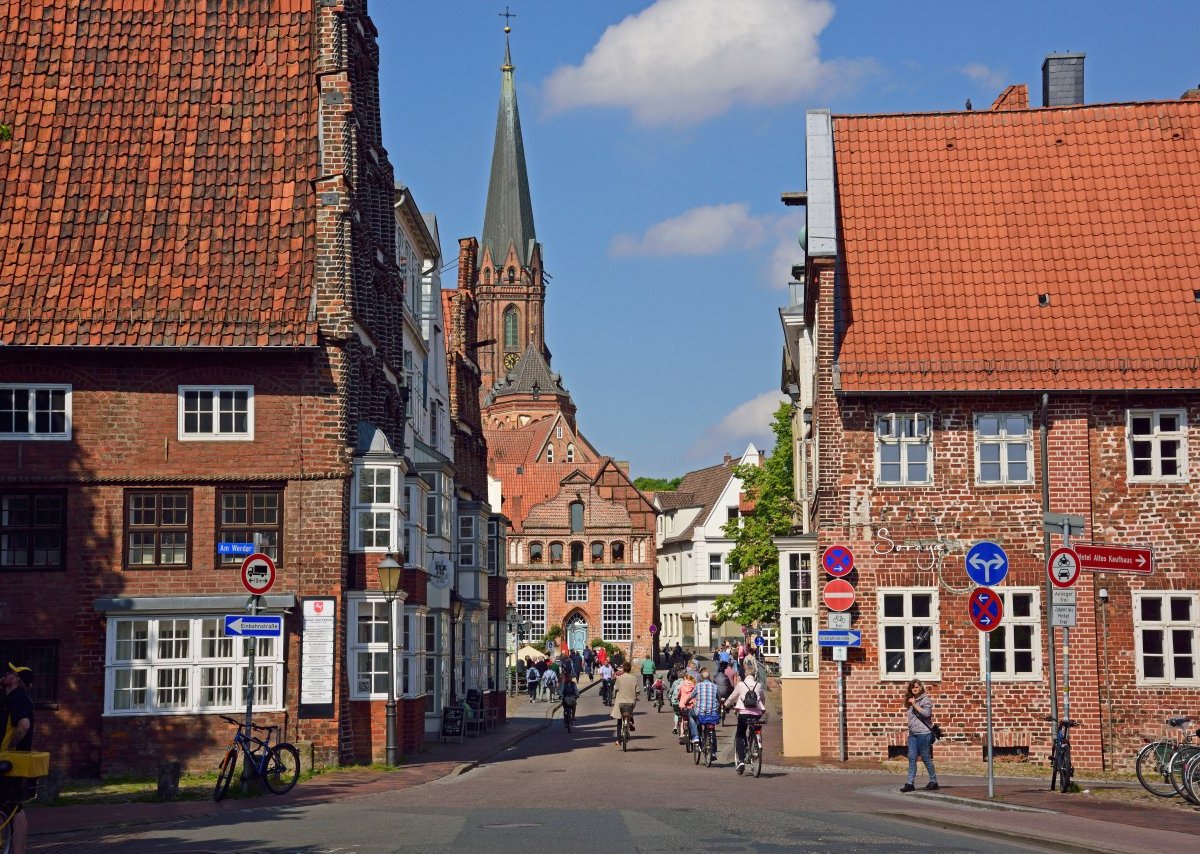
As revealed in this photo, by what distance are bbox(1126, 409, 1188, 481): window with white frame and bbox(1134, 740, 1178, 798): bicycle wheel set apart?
7.44 meters

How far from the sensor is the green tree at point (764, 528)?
187ft

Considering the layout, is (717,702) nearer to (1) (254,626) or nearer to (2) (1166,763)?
(2) (1166,763)

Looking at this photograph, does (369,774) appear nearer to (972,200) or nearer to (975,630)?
(975,630)

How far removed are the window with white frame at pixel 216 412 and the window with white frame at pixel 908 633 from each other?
38.2ft

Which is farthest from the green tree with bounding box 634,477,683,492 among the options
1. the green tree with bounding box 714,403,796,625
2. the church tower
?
the green tree with bounding box 714,403,796,625

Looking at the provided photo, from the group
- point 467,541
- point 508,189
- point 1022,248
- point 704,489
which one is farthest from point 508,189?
point 1022,248

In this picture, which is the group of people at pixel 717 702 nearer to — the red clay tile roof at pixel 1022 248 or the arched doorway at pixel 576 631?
the red clay tile roof at pixel 1022 248

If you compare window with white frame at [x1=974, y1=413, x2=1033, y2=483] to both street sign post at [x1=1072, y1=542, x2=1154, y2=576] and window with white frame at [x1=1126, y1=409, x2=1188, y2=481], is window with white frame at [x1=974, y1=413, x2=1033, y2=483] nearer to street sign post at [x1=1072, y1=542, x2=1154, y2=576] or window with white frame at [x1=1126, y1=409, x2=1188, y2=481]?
window with white frame at [x1=1126, y1=409, x2=1188, y2=481]

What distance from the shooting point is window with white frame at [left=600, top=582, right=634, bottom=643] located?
10512 cm

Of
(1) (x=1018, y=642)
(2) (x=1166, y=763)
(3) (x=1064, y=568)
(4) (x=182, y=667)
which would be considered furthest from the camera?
(1) (x=1018, y=642)

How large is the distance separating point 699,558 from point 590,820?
9602cm

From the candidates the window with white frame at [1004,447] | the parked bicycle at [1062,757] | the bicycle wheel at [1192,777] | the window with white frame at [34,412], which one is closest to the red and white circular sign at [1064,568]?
the parked bicycle at [1062,757]

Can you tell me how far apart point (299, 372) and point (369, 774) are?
23.1 feet

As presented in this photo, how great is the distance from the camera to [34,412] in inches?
1129
